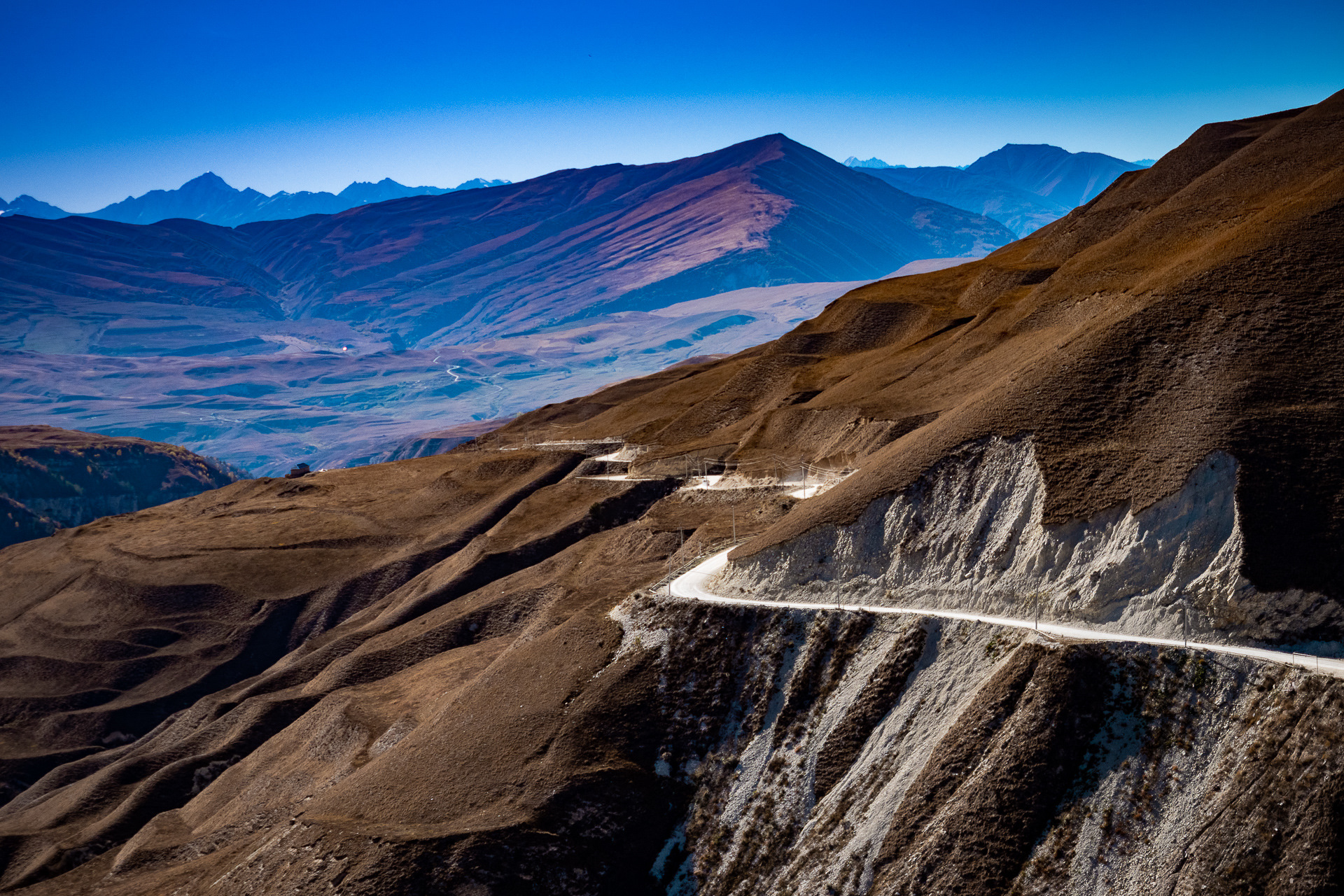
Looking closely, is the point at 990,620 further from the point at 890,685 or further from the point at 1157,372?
the point at 1157,372

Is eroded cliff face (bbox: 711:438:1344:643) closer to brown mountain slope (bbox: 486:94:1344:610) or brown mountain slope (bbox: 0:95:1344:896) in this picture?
brown mountain slope (bbox: 0:95:1344:896)

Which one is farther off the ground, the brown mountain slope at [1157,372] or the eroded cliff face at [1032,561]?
the brown mountain slope at [1157,372]

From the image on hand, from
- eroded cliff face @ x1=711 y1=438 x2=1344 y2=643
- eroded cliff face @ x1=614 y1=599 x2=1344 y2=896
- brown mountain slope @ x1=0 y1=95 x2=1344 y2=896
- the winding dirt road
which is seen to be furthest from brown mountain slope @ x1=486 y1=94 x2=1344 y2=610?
eroded cliff face @ x1=614 y1=599 x2=1344 y2=896

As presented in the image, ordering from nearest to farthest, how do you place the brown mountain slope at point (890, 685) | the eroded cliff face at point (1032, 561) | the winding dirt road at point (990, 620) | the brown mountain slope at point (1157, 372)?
the winding dirt road at point (990, 620)
the brown mountain slope at point (890, 685)
the eroded cliff face at point (1032, 561)
the brown mountain slope at point (1157, 372)

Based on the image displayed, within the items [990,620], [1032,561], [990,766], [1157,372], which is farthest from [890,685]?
[1157,372]

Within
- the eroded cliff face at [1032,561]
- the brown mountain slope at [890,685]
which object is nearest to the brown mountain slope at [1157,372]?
the brown mountain slope at [890,685]

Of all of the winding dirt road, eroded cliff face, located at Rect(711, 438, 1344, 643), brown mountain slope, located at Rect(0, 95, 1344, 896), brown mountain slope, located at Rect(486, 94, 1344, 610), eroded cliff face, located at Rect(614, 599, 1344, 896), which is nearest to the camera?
eroded cliff face, located at Rect(614, 599, 1344, 896)

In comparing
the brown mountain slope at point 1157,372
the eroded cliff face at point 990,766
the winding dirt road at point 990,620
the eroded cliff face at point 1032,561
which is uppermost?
the brown mountain slope at point 1157,372

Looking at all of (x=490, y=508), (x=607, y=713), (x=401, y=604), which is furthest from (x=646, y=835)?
(x=490, y=508)

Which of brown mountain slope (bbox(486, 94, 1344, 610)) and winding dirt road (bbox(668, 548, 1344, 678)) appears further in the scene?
brown mountain slope (bbox(486, 94, 1344, 610))

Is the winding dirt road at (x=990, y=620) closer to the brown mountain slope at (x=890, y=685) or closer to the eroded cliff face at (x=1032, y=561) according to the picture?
the eroded cliff face at (x=1032, y=561)
